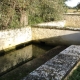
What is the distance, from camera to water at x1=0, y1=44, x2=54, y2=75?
8.76m

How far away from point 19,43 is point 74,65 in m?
8.99

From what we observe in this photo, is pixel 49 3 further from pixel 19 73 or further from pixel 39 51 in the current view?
pixel 19 73

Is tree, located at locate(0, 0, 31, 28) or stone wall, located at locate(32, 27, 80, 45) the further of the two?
tree, located at locate(0, 0, 31, 28)

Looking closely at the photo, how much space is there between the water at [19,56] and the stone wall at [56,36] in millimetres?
628

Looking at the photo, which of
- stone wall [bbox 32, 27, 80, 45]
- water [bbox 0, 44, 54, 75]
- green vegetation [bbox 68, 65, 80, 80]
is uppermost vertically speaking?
green vegetation [bbox 68, 65, 80, 80]

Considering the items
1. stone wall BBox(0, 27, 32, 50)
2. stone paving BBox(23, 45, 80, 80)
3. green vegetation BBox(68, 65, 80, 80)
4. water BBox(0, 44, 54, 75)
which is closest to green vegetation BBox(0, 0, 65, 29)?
stone wall BBox(0, 27, 32, 50)

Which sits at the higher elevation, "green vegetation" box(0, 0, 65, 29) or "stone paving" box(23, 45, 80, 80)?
"green vegetation" box(0, 0, 65, 29)

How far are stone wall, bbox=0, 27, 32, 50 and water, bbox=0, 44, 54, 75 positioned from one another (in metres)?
0.54

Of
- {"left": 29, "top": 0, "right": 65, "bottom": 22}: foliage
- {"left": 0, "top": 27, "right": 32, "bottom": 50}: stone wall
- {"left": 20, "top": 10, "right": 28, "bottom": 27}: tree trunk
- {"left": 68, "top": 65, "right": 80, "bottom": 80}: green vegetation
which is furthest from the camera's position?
{"left": 20, "top": 10, "right": 28, "bottom": 27}: tree trunk

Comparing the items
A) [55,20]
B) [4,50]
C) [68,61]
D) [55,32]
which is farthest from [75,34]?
[68,61]

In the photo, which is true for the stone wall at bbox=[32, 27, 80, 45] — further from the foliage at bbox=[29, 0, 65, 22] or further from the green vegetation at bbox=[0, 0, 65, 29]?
the foliage at bbox=[29, 0, 65, 22]

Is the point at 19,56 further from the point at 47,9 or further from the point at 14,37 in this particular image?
the point at 47,9

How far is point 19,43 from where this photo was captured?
12656 millimetres

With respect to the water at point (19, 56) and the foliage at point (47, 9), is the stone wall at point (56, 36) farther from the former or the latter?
the foliage at point (47, 9)
